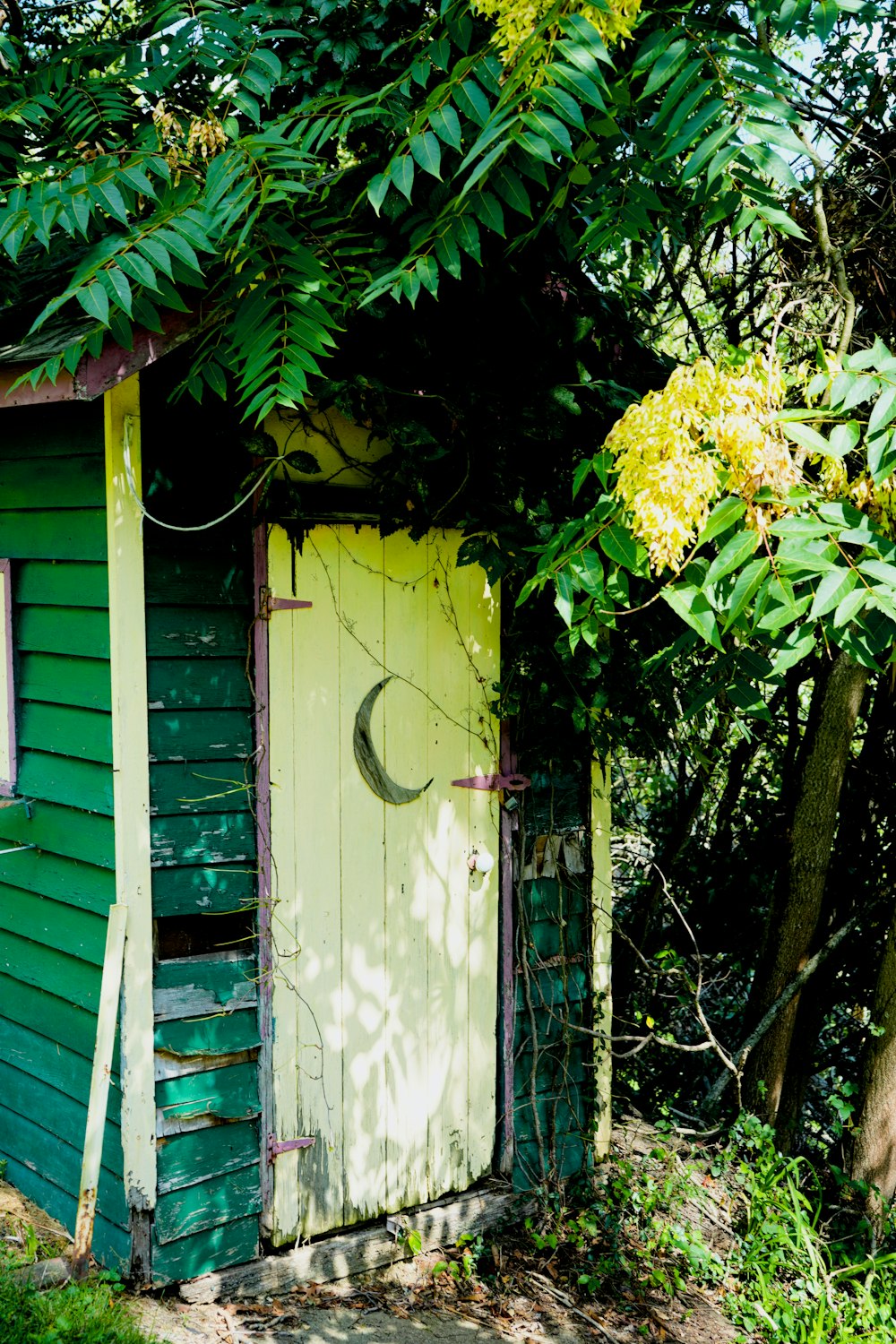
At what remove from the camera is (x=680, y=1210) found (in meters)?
4.68

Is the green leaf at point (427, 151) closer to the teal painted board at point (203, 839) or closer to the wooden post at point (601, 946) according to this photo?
the teal painted board at point (203, 839)

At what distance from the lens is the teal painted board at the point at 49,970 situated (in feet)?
12.3

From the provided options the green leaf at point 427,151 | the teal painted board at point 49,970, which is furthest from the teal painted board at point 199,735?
the green leaf at point 427,151

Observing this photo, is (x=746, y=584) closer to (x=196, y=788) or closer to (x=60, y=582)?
(x=196, y=788)

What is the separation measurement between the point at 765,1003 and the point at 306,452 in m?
3.22

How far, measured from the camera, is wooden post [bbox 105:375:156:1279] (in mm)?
3506

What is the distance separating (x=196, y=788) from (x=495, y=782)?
50.8 inches

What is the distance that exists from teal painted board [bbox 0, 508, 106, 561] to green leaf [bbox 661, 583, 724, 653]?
178cm

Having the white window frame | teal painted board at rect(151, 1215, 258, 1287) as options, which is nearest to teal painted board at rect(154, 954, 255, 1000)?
teal painted board at rect(151, 1215, 258, 1287)

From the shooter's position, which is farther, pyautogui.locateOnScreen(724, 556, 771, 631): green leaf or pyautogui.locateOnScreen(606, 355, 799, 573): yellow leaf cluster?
pyautogui.locateOnScreen(606, 355, 799, 573): yellow leaf cluster

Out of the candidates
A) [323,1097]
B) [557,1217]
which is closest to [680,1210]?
[557,1217]

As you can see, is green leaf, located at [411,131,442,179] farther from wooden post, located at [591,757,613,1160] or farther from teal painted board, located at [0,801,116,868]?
wooden post, located at [591,757,613,1160]

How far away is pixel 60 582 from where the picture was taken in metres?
3.80

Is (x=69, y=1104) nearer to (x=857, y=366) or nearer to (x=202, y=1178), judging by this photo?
(x=202, y=1178)
